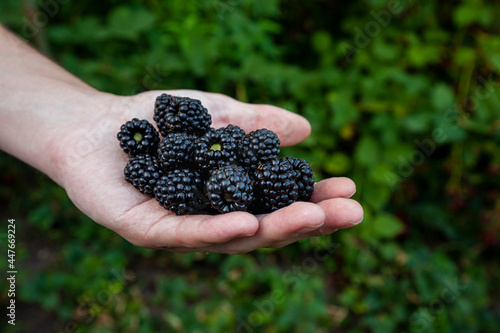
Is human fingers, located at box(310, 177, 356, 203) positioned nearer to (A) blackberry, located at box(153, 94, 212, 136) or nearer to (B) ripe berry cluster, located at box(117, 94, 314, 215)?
(B) ripe berry cluster, located at box(117, 94, 314, 215)

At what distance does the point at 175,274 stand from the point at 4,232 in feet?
5.50

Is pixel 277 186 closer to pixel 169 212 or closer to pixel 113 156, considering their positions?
pixel 169 212

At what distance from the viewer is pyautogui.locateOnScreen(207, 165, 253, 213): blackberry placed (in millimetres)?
1982

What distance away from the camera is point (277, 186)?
206 cm

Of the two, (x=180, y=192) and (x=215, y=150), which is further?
(x=215, y=150)

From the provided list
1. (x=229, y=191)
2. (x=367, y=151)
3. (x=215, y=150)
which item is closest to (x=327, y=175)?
(x=367, y=151)

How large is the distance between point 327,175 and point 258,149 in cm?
185

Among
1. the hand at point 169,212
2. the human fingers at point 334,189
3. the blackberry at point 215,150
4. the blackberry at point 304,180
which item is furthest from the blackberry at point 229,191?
the human fingers at point 334,189

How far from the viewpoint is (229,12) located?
338 cm

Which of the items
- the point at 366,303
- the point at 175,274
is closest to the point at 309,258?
the point at 366,303

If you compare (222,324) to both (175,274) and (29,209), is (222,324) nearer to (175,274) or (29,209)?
(175,274)

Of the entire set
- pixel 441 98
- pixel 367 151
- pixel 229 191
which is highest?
pixel 441 98

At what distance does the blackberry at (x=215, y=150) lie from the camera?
7.38 feet

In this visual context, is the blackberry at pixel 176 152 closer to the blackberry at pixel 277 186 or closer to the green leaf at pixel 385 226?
the blackberry at pixel 277 186
